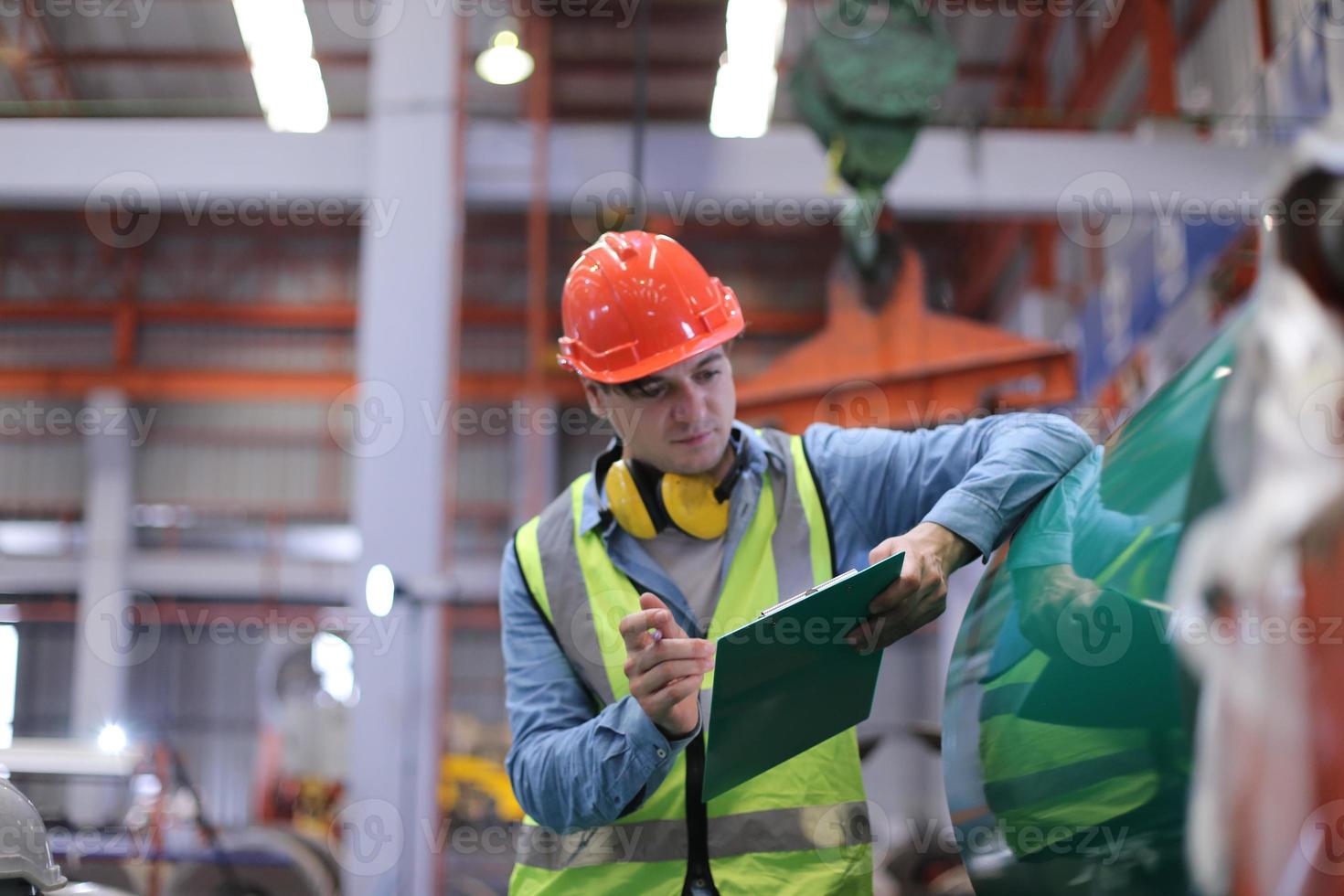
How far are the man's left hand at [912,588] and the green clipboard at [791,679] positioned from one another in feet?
0.09

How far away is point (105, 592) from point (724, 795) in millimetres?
15164

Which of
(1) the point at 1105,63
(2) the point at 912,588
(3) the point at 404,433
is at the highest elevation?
(1) the point at 1105,63

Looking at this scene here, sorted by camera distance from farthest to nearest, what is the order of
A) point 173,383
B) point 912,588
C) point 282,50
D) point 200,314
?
point 200,314 → point 173,383 → point 282,50 → point 912,588

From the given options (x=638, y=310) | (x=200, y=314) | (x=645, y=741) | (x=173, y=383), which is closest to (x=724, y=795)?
(x=645, y=741)

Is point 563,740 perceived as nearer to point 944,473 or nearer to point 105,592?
point 944,473

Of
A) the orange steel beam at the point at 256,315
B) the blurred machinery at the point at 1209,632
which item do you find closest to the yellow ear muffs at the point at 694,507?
the blurred machinery at the point at 1209,632

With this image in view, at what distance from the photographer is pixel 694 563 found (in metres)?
2.16

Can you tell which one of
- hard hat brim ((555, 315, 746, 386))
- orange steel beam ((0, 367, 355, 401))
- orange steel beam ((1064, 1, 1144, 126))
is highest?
orange steel beam ((1064, 1, 1144, 126))

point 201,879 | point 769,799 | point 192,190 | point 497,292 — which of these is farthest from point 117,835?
point 497,292

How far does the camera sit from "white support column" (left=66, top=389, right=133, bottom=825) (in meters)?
14.8

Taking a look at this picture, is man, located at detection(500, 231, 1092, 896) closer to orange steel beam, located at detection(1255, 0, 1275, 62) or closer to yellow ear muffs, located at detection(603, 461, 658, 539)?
yellow ear muffs, located at detection(603, 461, 658, 539)

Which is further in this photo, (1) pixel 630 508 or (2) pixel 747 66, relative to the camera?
(2) pixel 747 66

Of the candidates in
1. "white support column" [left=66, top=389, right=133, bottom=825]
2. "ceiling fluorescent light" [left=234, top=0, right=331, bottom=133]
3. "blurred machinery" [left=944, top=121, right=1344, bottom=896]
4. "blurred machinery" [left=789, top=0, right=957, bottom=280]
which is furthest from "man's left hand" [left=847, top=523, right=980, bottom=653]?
"white support column" [left=66, top=389, right=133, bottom=825]

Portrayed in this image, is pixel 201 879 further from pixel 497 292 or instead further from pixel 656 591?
pixel 497 292
